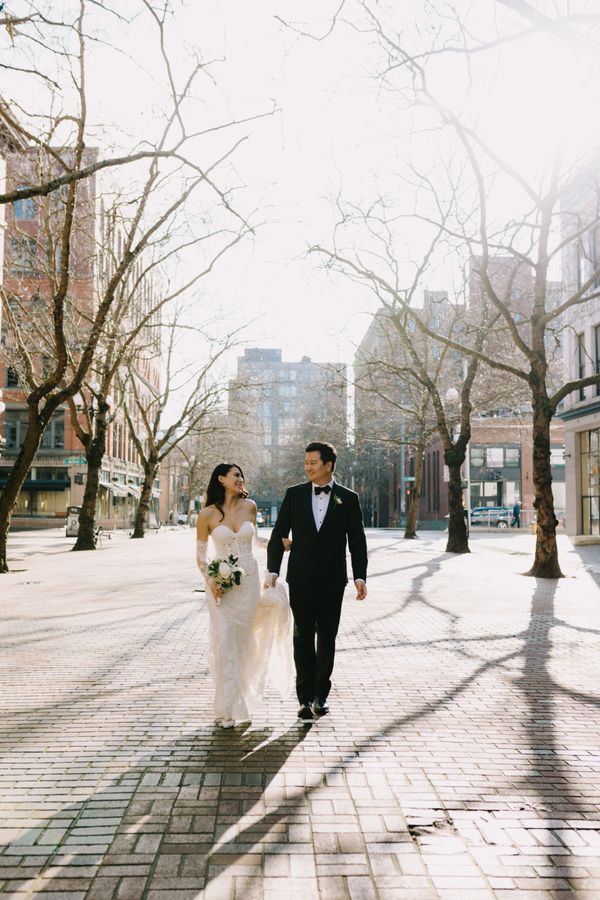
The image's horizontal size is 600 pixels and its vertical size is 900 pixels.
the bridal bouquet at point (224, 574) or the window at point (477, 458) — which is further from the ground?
the window at point (477, 458)

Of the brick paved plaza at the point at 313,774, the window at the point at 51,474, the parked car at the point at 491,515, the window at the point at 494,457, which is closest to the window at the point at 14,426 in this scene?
the window at the point at 51,474

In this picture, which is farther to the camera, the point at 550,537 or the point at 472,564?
the point at 472,564

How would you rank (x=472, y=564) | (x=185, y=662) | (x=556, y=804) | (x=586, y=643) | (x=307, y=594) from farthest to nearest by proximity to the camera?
(x=472, y=564) < (x=586, y=643) < (x=185, y=662) < (x=307, y=594) < (x=556, y=804)

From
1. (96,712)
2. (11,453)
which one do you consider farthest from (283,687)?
(11,453)

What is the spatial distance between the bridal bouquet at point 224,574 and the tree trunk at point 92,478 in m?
20.5

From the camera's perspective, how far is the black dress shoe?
5773 mm

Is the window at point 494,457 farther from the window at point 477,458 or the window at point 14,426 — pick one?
the window at point 14,426

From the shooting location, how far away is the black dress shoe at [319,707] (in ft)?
18.9

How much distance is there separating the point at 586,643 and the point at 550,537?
27.3 ft

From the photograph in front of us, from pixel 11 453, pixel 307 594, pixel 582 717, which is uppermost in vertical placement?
pixel 11 453

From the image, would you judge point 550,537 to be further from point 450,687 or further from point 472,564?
point 450,687

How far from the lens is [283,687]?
228 inches

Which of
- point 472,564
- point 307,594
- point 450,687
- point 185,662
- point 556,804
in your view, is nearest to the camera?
point 556,804

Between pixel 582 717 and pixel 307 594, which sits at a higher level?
pixel 307 594
